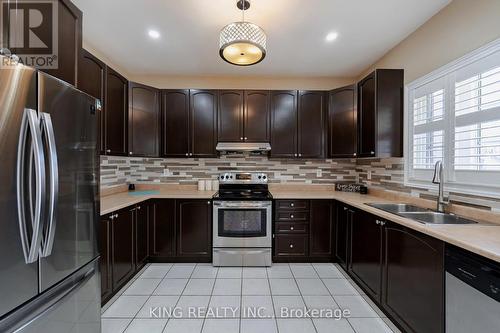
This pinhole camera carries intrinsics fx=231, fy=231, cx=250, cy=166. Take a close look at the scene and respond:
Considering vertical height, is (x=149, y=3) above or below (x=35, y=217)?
above

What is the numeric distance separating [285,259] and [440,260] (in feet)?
6.30

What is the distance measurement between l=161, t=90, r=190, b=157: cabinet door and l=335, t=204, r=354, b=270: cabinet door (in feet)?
7.68

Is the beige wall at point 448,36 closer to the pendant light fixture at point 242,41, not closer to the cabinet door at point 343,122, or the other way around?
the cabinet door at point 343,122

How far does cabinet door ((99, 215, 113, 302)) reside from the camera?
6.68 ft

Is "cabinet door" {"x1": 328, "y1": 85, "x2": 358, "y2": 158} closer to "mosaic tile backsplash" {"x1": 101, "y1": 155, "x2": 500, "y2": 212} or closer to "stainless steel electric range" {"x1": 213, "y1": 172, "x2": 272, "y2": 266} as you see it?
"mosaic tile backsplash" {"x1": 101, "y1": 155, "x2": 500, "y2": 212}

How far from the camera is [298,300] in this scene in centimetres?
226

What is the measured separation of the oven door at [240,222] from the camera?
3.00m

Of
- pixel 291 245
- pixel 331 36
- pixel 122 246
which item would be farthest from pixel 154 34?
pixel 291 245

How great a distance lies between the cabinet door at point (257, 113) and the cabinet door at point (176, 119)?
88 centimetres

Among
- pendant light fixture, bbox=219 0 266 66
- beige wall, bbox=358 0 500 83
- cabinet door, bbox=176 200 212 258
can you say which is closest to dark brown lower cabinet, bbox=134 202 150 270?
cabinet door, bbox=176 200 212 258

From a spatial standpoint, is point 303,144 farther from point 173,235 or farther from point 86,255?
Answer: point 86,255

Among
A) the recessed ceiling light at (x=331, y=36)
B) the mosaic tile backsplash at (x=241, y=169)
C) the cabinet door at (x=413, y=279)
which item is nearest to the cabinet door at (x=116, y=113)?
the mosaic tile backsplash at (x=241, y=169)

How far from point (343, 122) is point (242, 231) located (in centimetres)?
204

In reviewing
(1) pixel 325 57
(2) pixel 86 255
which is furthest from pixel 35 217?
(1) pixel 325 57
